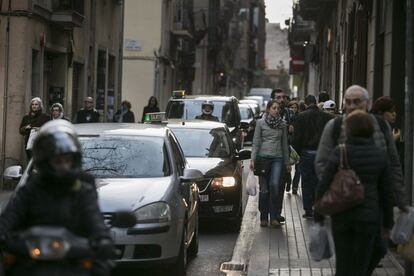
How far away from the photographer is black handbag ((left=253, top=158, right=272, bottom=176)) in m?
13.6

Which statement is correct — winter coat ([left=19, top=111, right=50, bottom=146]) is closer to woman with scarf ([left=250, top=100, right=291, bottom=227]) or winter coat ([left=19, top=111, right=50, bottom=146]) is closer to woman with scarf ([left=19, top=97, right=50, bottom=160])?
woman with scarf ([left=19, top=97, right=50, bottom=160])

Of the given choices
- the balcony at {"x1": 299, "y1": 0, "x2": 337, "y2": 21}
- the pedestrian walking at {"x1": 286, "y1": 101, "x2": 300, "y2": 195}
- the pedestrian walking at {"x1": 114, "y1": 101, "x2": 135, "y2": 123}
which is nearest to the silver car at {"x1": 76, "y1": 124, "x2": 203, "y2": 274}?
the pedestrian walking at {"x1": 286, "y1": 101, "x2": 300, "y2": 195}

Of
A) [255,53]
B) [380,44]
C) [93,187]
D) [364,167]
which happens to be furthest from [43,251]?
[255,53]

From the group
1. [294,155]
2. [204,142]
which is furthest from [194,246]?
[294,155]

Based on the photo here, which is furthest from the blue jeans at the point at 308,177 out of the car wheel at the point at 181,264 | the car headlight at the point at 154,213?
the car headlight at the point at 154,213


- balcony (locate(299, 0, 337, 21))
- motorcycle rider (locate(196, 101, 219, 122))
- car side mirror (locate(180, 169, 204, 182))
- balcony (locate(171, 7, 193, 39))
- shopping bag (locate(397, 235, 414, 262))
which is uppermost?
balcony (locate(171, 7, 193, 39))

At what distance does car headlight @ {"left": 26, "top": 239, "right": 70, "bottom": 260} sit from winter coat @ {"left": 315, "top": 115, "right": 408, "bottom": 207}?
280 cm

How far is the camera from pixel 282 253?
11164mm

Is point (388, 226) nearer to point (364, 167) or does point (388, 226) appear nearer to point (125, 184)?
point (364, 167)

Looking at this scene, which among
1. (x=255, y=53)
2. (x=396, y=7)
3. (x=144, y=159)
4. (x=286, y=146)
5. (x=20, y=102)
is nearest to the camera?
(x=144, y=159)

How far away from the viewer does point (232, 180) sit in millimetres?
13961

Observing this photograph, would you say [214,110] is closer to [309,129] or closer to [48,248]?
[309,129]

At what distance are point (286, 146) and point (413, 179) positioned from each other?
14.5 feet

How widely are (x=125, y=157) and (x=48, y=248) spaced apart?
5.59m
